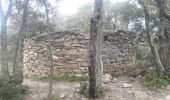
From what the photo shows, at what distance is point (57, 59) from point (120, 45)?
267 centimetres

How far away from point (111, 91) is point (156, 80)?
172 centimetres

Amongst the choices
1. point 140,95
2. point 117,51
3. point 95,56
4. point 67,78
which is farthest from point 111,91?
point 117,51

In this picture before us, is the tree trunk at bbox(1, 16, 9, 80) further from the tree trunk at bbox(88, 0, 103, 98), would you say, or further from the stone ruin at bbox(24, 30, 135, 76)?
the tree trunk at bbox(88, 0, 103, 98)

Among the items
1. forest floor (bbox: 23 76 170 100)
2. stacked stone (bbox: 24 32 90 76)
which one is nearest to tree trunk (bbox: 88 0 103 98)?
forest floor (bbox: 23 76 170 100)

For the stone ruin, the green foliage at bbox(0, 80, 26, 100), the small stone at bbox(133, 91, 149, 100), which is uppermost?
the stone ruin

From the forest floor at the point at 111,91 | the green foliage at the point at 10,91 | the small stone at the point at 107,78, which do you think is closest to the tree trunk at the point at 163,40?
the forest floor at the point at 111,91

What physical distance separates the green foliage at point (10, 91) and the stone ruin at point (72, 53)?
235 centimetres

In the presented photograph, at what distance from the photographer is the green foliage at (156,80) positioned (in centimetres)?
1016

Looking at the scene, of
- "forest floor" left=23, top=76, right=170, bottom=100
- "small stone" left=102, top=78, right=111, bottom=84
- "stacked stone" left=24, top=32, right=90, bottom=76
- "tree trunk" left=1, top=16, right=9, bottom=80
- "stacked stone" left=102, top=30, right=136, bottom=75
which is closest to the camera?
"forest floor" left=23, top=76, right=170, bottom=100

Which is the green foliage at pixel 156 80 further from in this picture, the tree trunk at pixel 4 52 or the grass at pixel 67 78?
the tree trunk at pixel 4 52

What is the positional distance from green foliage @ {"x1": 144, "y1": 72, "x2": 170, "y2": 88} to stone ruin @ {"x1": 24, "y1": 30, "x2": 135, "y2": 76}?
1.74m

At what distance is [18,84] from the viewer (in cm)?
992

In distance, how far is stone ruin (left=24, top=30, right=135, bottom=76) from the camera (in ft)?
37.7

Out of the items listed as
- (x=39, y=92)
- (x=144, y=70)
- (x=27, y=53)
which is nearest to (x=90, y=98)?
(x=39, y=92)
